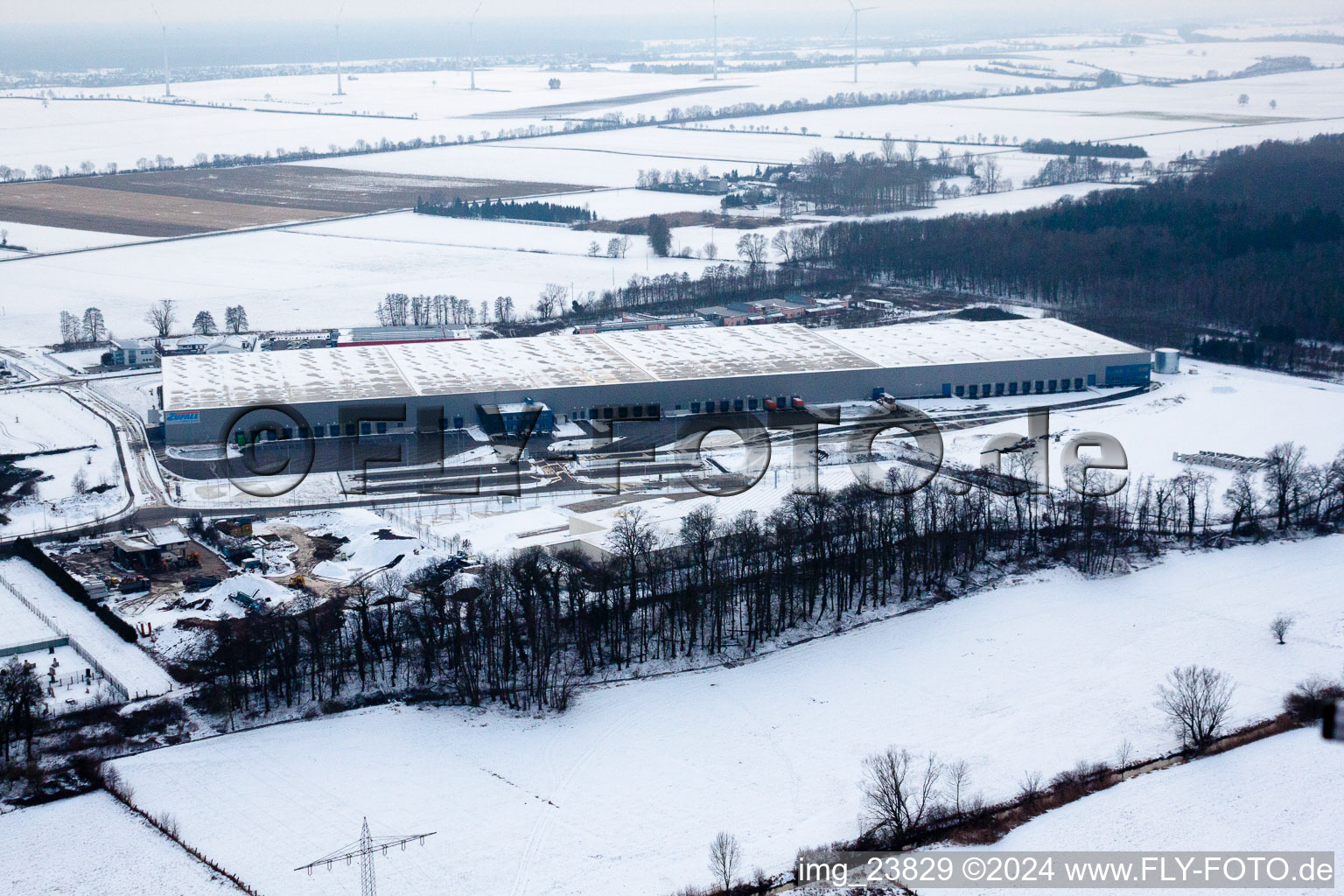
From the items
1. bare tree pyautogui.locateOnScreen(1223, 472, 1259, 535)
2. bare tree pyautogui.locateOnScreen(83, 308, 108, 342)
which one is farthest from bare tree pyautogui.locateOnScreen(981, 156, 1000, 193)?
bare tree pyautogui.locateOnScreen(83, 308, 108, 342)

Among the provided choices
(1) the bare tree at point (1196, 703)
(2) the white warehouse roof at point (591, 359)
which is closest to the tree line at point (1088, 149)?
(2) the white warehouse roof at point (591, 359)

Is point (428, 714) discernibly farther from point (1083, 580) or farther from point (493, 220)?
point (493, 220)

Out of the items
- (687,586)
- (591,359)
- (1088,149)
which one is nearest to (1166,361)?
(591,359)

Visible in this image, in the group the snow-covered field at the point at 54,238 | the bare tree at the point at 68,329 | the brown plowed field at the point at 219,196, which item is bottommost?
the bare tree at the point at 68,329

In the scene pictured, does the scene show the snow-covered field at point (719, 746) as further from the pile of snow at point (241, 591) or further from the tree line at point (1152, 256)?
the tree line at point (1152, 256)

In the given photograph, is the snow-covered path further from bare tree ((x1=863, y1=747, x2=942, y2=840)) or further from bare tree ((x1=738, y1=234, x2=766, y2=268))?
bare tree ((x1=738, y1=234, x2=766, y2=268))

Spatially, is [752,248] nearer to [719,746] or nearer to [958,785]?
[719,746]
